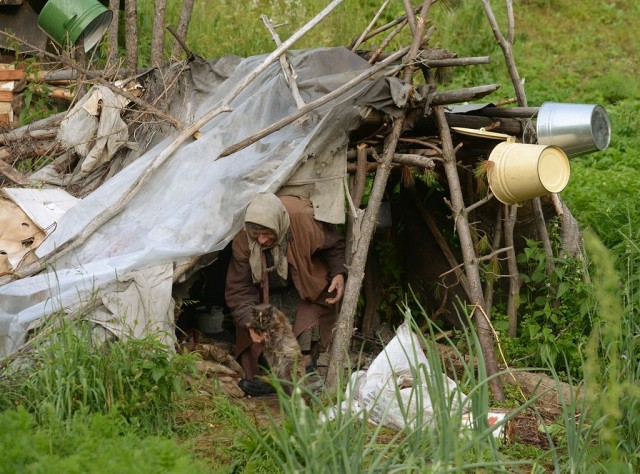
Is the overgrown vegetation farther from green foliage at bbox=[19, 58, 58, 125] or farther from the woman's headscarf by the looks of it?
the woman's headscarf

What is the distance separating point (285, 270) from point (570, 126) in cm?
224

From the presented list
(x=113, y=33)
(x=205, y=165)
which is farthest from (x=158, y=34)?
(x=205, y=165)

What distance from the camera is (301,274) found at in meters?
6.80

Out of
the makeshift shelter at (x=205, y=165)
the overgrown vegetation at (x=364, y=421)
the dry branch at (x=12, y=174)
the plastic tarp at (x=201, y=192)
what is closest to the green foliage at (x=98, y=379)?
the overgrown vegetation at (x=364, y=421)

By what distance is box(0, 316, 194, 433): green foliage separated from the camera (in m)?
5.08

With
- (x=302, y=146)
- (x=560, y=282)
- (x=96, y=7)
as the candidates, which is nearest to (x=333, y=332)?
(x=302, y=146)

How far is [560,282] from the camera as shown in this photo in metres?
7.34

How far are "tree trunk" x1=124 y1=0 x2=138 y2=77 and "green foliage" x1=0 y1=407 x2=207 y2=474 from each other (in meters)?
4.91

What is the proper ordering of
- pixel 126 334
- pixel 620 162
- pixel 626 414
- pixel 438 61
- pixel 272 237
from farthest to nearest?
pixel 620 162 → pixel 438 61 → pixel 272 237 → pixel 126 334 → pixel 626 414

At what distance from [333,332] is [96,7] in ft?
13.9

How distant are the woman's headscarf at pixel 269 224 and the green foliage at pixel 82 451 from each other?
2.14 metres

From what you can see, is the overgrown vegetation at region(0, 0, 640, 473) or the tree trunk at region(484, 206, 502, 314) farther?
the tree trunk at region(484, 206, 502, 314)

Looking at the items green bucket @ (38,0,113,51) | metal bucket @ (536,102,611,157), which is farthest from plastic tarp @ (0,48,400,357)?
green bucket @ (38,0,113,51)

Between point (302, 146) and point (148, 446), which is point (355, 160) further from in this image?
point (148, 446)
